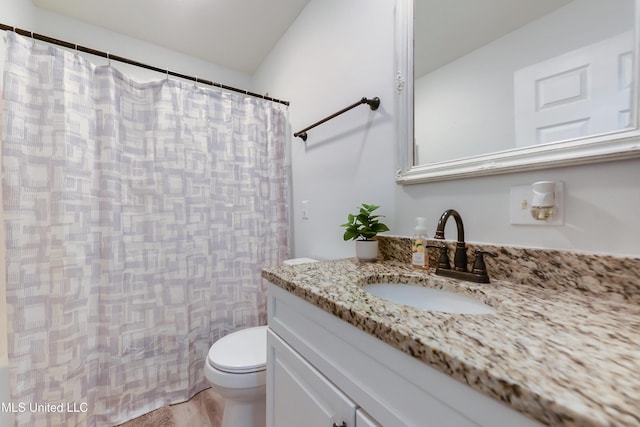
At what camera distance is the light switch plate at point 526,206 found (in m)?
0.64

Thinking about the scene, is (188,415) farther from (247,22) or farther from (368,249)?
(247,22)

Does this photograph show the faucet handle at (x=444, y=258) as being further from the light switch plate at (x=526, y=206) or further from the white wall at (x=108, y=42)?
the white wall at (x=108, y=42)

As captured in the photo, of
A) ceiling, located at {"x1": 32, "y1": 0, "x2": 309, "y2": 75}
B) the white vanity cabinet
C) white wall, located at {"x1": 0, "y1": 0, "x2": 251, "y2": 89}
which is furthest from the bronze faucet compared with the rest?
white wall, located at {"x1": 0, "y1": 0, "x2": 251, "y2": 89}

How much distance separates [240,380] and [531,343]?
105 cm

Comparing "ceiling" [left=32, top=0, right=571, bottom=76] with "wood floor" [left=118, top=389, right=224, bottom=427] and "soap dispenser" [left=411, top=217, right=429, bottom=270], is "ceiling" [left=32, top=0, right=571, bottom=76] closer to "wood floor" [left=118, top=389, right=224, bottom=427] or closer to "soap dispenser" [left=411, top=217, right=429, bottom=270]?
"soap dispenser" [left=411, top=217, right=429, bottom=270]

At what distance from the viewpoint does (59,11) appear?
1613mm

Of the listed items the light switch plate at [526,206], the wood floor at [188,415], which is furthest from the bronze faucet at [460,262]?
the wood floor at [188,415]

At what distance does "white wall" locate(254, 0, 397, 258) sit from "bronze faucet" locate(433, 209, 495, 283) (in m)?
0.30

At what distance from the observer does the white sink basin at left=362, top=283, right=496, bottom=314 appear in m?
0.66

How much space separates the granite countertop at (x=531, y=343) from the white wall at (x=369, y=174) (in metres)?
0.17

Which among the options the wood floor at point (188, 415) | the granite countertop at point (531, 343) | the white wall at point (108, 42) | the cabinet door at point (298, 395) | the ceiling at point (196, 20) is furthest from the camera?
the ceiling at point (196, 20)

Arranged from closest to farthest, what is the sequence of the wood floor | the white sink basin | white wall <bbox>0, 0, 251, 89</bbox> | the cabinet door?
the cabinet door
the white sink basin
the wood floor
white wall <bbox>0, 0, 251, 89</bbox>

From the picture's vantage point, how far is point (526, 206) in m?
0.69

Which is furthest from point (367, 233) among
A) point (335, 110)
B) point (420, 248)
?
point (335, 110)
